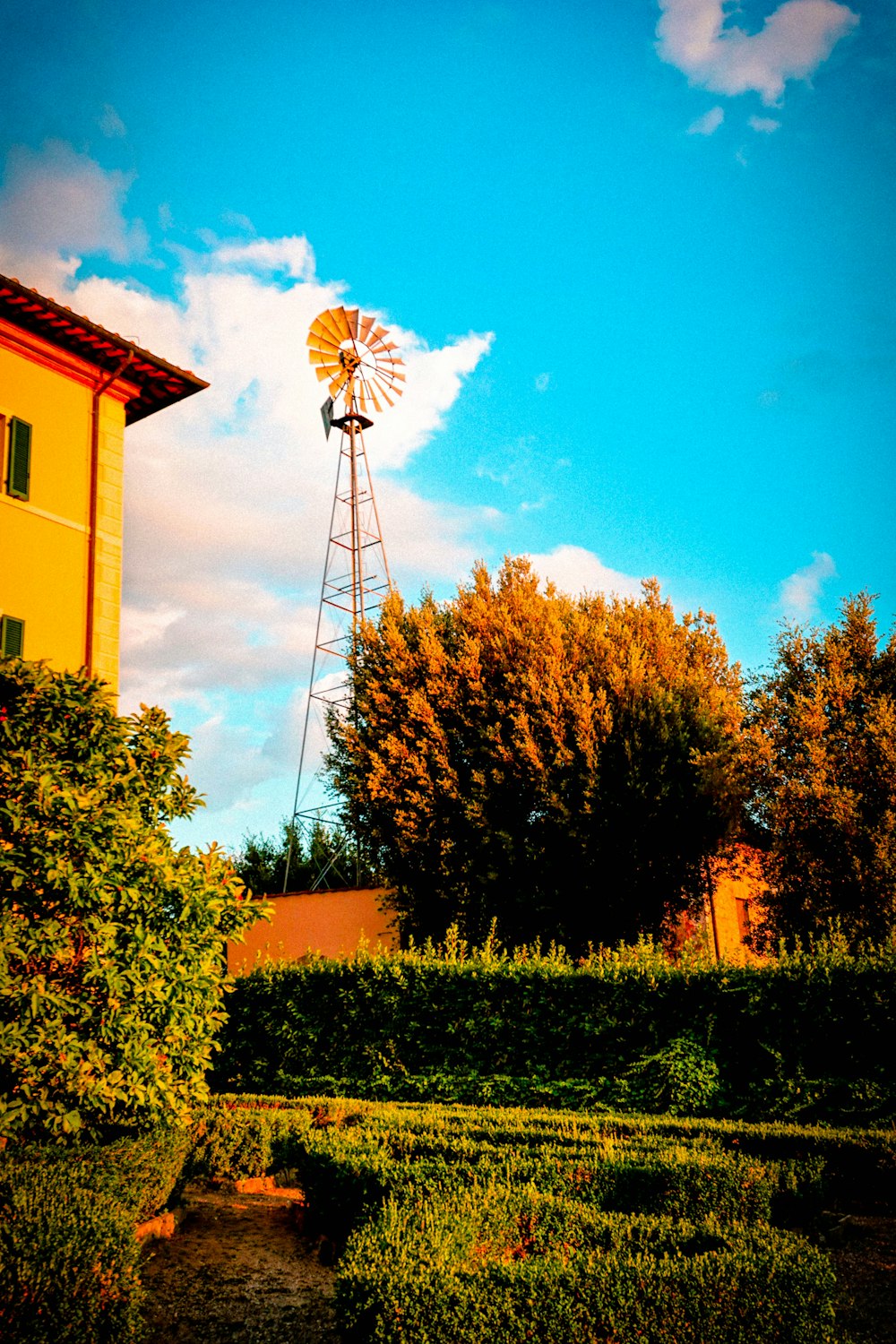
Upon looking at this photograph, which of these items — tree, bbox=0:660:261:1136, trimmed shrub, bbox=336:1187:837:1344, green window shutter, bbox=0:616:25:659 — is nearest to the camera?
trimmed shrub, bbox=336:1187:837:1344

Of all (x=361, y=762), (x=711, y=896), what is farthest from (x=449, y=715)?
(x=711, y=896)

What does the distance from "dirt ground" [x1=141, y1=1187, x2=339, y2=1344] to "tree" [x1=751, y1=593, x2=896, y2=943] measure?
1387 cm

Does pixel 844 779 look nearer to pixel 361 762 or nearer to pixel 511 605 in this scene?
pixel 511 605

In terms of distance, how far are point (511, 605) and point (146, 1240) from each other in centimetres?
1702

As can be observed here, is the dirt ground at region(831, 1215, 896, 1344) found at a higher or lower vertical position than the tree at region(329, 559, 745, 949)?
lower

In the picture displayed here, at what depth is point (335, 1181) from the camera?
8578 millimetres

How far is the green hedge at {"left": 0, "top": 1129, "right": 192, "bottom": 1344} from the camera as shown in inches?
210

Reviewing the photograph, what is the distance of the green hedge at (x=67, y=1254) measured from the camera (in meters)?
5.34

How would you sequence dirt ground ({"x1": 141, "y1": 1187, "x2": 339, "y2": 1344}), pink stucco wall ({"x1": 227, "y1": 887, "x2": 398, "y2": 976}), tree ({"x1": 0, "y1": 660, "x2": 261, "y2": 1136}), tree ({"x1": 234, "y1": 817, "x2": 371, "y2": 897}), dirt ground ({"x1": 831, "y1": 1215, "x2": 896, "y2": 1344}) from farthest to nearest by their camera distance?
tree ({"x1": 234, "y1": 817, "x2": 371, "y2": 897}) → pink stucco wall ({"x1": 227, "y1": 887, "x2": 398, "y2": 976}) → tree ({"x1": 0, "y1": 660, "x2": 261, "y2": 1136}) → dirt ground ({"x1": 141, "y1": 1187, "x2": 339, "y2": 1344}) → dirt ground ({"x1": 831, "y1": 1215, "x2": 896, "y2": 1344})

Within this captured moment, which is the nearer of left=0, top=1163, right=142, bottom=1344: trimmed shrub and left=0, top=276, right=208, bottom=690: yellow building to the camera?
left=0, top=1163, right=142, bottom=1344: trimmed shrub

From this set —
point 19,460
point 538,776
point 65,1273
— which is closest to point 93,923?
point 65,1273

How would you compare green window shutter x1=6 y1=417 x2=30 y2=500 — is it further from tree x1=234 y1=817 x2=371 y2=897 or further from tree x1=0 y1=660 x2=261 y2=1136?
tree x1=234 y1=817 x2=371 y2=897

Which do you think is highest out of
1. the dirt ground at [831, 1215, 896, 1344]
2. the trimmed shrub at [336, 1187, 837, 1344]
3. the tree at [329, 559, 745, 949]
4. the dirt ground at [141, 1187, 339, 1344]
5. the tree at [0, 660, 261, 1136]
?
the tree at [329, 559, 745, 949]

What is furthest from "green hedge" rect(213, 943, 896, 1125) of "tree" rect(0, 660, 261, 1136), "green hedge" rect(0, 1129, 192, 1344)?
"green hedge" rect(0, 1129, 192, 1344)
